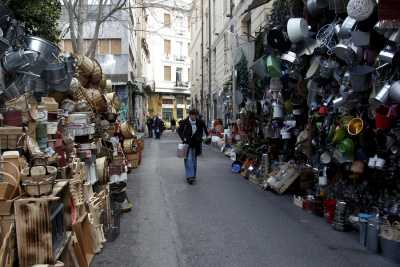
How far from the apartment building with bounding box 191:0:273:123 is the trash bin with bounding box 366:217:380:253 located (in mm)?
→ 7201

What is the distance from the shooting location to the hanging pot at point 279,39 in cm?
939

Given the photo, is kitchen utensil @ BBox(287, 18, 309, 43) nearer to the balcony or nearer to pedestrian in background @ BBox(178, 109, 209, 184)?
pedestrian in background @ BBox(178, 109, 209, 184)

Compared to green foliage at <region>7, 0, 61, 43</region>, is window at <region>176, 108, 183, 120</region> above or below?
below

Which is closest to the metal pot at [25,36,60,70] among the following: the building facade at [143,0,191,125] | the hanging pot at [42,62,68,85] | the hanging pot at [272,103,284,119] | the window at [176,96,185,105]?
the hanging pot at [42,62,68,85]

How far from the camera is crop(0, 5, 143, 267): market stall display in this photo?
392cm

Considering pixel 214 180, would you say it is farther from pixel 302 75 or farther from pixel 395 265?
pixel 395 265

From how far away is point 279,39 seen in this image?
9.49m

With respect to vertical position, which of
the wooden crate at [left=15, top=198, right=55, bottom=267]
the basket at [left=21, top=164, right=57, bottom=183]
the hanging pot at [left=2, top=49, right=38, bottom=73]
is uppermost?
the hanging pot at [left=2, top=49, right=38, bottom=73]

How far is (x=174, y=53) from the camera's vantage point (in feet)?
193

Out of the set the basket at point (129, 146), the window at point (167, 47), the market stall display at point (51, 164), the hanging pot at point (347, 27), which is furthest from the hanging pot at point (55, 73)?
the window at point (167, 47)

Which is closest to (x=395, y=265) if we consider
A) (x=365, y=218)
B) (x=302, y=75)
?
(x=365, y=218)

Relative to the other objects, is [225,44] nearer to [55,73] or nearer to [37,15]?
[37,15]

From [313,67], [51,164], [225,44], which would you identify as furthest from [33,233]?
[225,44]

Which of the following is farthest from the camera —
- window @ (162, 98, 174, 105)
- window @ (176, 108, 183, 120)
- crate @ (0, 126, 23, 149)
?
window @ (176, 108, 183, 120)
